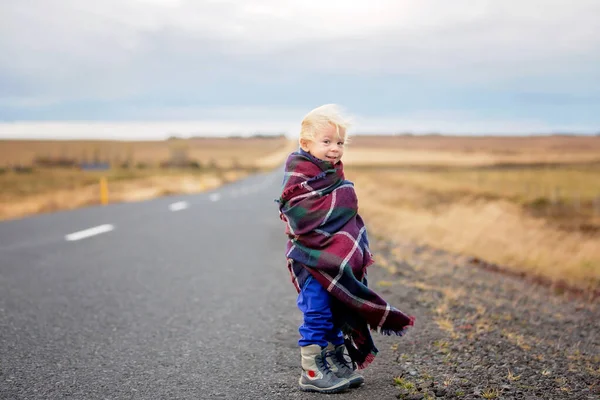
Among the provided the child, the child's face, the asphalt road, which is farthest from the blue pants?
the child's face

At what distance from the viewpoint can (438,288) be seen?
22.4 ft

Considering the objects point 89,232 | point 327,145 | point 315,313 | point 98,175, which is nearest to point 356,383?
point 315,313

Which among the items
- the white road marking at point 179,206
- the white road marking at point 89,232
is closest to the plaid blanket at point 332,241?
the white road marking at point 89,232

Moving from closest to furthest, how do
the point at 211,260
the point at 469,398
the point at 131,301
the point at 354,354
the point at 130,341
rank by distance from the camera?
1. the point at 469,398
2. the point at 354,354
3. the point at 130,341
4. the point at 131,301
5. the point at 211,260

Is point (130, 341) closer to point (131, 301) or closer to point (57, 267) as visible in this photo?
point (131, 301)

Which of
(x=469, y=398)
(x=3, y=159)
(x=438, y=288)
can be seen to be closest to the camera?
(x=469, y=398)

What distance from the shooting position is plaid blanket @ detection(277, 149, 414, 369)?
10.7 feet

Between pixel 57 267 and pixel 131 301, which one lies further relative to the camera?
pixel 57 267

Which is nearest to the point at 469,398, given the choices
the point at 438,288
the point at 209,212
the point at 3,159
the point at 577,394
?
the point at 577,394

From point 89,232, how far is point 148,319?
6584mm

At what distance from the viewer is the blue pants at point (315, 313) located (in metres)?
3.34

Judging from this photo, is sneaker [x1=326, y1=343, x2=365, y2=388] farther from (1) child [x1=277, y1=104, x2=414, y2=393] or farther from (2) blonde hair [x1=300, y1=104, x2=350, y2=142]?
(2) blonde hair [x1=300, y1=104, x2=350, y2=142]

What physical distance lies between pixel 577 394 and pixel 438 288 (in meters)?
3.50

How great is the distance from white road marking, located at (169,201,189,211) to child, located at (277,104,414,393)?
541 inches
